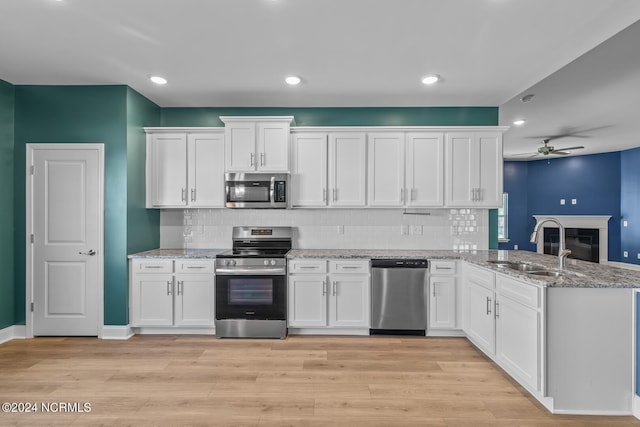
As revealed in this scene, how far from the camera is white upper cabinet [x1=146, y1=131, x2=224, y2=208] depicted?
13.5 feet

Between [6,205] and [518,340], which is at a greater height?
[6,205]

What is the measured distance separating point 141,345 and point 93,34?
2.94 metres

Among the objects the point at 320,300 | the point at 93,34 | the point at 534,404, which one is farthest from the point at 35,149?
the point at 534,404

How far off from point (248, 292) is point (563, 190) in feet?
30.0

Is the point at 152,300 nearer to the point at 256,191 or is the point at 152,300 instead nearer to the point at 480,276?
the point at 256,191

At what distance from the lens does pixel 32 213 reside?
12.1 ft

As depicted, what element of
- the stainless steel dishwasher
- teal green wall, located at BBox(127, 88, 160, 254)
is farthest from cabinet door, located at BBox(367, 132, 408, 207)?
teal green wall, located at BBox(127, 88, 160, 254)

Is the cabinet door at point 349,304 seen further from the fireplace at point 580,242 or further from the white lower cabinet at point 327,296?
the fireplace at point 580,242

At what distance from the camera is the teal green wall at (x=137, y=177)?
12.4 ft

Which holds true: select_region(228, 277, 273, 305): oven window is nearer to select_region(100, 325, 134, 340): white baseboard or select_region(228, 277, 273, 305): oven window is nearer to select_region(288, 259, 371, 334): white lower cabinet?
select_region(288, 259, 371, 334): white lower cabinet

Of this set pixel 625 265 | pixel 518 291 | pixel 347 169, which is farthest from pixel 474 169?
pixel 625 265

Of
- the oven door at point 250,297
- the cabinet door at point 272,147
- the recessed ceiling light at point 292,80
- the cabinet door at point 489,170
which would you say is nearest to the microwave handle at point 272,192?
the cabinet door at point 272,147

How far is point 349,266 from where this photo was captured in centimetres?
378

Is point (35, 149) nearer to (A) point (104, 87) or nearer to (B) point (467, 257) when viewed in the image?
(A) point (104, 87)
